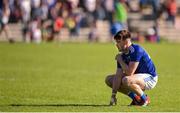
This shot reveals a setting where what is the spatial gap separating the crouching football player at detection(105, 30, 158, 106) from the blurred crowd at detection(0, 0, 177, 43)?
2278cm

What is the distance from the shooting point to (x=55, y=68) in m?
23.1

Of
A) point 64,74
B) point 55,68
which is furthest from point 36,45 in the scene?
point 64,74

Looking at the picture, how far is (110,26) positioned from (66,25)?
7.33ft

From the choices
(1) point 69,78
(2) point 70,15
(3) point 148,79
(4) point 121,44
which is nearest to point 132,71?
(3) point 148,79

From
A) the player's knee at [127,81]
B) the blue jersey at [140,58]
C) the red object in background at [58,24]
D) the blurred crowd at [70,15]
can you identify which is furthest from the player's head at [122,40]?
the red object in background at [58,24]

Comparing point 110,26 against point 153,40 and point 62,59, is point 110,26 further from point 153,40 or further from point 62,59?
point 62,59

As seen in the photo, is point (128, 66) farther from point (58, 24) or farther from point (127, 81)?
point (58, 24)

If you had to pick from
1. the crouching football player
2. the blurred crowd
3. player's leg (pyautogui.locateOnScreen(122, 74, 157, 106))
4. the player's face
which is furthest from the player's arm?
the blurred crowd

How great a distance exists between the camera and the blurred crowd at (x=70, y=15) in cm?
3656

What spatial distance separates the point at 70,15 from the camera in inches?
1465

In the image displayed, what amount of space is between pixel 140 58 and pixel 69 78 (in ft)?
21.8

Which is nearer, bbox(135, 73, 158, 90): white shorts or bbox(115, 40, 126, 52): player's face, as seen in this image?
bbox(115, 40, 126, 52): player's face

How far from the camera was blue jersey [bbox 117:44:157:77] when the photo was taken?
12922 millimetres

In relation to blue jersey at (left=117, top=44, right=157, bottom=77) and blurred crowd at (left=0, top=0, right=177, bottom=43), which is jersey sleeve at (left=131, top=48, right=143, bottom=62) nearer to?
blue jersey at (left=117, top=44, right=157, bottom=77)
